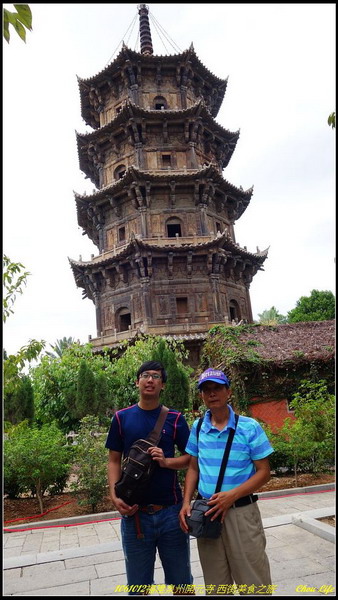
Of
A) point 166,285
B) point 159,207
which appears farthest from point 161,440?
point 159,207

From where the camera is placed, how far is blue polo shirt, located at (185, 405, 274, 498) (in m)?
2.56

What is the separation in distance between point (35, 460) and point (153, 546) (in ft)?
17.7

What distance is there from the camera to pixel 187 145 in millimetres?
22203

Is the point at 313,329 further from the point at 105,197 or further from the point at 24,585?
the point at 24,585

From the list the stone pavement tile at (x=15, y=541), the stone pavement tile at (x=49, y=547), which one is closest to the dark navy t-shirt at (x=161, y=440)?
the stone pavement tile at (x=49, y=547)

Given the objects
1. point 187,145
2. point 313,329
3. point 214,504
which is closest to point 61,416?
point 313,329

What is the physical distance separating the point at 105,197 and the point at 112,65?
25.3 ft

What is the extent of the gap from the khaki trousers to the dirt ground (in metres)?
5.53

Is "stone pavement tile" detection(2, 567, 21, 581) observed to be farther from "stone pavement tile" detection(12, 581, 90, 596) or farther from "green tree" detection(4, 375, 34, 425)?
"green tree" detection(4, 375, 34, 425)

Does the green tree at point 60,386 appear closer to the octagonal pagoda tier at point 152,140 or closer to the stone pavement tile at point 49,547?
the stone pavement tile at point 49,547

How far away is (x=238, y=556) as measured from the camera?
2.48 metres

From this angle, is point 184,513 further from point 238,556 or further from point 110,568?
point 110,568

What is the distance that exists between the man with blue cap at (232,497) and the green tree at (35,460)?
5688mm

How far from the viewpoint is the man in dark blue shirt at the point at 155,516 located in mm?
2783
